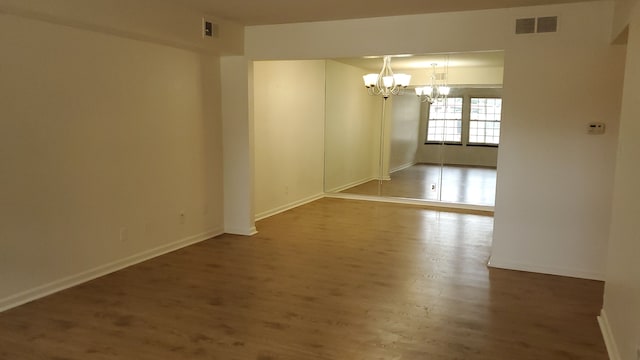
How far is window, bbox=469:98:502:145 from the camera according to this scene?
7.80m

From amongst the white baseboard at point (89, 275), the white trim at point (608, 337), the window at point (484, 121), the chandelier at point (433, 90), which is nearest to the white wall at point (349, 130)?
the chandelier at point (433, 90)

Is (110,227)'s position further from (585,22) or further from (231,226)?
(585,22)

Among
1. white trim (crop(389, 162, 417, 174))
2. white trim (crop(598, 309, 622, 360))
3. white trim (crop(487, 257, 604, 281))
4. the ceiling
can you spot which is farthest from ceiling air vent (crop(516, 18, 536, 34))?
white trim (crop(389, 162, 417, 174))

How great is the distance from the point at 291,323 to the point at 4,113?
8.38ft

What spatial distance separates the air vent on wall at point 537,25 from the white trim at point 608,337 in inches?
98.1

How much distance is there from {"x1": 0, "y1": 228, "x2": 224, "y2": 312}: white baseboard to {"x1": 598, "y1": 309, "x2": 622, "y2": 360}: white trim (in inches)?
156

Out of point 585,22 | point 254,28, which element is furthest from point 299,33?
point 585,22

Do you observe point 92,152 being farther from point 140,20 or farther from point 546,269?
point 546,269

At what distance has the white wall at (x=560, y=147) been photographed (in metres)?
4.14

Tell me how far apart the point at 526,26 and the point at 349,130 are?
4.71 m

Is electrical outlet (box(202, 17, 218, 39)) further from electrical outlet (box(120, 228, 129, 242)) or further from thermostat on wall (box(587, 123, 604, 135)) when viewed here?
thermostat on wall (box(587, 123, 604, 135))

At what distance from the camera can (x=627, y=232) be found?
2.67m

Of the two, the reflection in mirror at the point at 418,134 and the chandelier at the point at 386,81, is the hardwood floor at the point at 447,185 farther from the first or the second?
the chandelier at the point at 386,81

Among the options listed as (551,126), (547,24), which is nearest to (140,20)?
(547,24)
